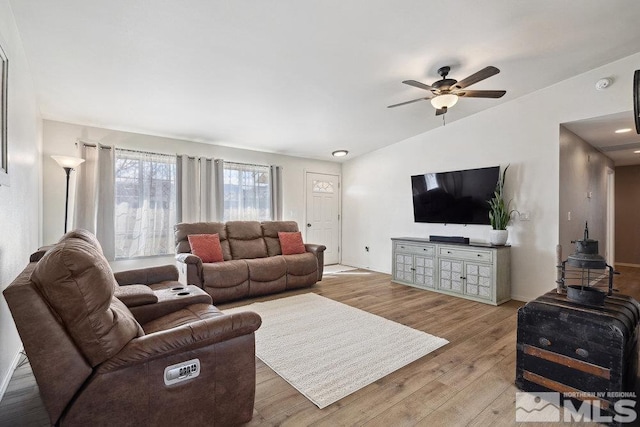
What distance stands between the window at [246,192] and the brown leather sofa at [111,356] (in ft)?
12.7

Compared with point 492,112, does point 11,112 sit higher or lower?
lower

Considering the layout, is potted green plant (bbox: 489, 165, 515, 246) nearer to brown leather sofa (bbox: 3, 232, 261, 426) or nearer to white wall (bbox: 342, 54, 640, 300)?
white wall (bbox: 342, 54, 640, 300)

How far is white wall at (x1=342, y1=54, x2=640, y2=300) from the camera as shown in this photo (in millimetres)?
3482

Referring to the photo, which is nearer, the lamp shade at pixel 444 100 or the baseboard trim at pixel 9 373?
the baseboard trim at pixel 9 373

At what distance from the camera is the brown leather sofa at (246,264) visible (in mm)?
3785

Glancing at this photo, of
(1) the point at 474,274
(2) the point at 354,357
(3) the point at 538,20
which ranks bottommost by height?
(2) the point at 354,357

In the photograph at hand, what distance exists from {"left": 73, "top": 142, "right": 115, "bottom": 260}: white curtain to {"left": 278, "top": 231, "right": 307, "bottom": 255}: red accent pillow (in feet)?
7.83

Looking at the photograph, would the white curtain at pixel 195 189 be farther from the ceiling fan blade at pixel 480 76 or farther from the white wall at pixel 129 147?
the ceiling fan blade at pixel 480 76

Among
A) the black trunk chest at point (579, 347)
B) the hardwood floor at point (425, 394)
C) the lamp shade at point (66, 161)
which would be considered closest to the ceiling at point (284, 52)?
the lamp shade at point (66, 161)

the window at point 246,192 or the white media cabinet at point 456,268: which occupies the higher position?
the window at point 246,192

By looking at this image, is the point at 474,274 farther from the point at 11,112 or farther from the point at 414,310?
the point at 11,112

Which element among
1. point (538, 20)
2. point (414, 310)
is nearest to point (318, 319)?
point (414, 310)

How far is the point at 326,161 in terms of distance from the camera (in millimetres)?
6609

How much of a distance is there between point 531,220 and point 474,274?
1.02 m
